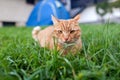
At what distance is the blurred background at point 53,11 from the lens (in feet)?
31.5

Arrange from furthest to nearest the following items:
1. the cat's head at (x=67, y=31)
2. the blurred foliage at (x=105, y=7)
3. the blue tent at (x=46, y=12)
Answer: the blurred foliage at (x=105, y=7) → the blue tent at (x=46, y=12) → the cat's head at (x=67, y=31)

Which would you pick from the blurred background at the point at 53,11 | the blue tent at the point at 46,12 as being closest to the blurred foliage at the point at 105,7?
the blurred background at the point at 53,11

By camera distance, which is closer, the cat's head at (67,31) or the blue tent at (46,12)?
the cat's head at (67,31)

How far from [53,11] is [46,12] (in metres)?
0.52

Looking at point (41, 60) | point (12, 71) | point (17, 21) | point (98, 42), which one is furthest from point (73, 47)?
point (17, 21)

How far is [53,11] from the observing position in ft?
30.8

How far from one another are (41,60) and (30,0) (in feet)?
35.7

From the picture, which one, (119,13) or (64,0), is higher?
(64,0)

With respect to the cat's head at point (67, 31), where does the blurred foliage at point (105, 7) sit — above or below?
above

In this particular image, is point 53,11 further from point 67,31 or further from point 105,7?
point 67,31

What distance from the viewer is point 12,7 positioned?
37.3ft

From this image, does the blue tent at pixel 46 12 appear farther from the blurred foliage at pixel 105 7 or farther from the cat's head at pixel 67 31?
the cat's head at pixel 67 31

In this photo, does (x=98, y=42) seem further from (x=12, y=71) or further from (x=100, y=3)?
(x=100, y=3)

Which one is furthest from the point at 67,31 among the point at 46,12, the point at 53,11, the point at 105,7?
the point at 105,7
